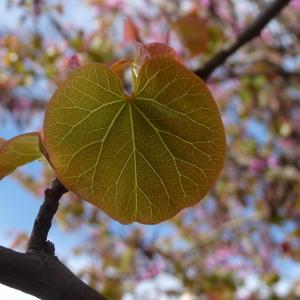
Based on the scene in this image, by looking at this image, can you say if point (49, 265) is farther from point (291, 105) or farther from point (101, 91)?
point (291, 105)

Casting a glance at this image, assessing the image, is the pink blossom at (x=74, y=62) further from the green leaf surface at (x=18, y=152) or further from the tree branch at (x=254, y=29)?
the tree branch at (x=254, y=29)

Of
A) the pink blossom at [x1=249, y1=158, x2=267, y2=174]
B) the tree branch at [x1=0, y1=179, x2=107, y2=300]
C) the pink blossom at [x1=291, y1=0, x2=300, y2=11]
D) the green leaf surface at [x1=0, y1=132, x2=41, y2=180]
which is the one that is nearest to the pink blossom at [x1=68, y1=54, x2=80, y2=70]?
the green leaf surface at [x1=0, y1=132, x2=41, y2=180]

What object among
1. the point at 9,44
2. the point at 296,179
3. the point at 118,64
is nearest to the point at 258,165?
the point at 296,179

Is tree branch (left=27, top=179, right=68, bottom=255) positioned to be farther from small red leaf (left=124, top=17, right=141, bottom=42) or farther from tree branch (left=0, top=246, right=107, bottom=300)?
small red leaf (left=124, top=17, right=141, bottom=42)

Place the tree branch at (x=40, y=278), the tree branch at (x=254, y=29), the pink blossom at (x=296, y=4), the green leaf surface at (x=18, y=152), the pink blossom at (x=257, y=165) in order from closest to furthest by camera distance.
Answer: the tree branch at (x=40, y=278), the green leaf surface at (x=18, y=152), the tree branch at (x=254, y=29), the pink blossom at (x=257, y=165), the pink blossom at (x=296, y=4)

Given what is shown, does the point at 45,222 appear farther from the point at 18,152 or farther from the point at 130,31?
the point at 130,31

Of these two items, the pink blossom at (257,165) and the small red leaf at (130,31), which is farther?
the pink blossom at (257,165)

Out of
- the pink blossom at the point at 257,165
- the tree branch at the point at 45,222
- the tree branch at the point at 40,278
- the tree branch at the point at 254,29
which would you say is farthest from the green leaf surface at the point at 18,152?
the pink blossom at the point at 257,165
